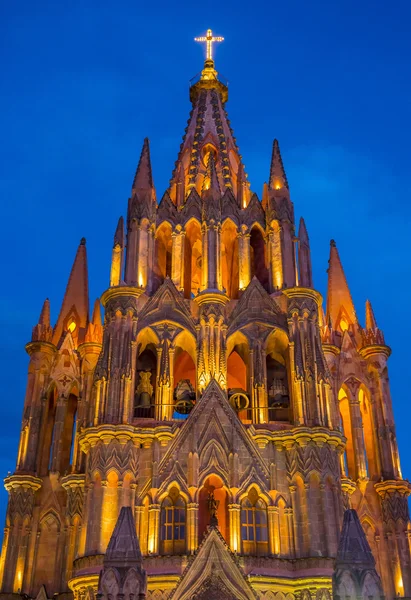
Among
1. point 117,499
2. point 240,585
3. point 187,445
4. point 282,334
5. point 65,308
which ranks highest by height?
point 65,308

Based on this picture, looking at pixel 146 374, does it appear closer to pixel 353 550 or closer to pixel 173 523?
pixel 173 523

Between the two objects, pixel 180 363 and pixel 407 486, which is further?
pixel 180 363

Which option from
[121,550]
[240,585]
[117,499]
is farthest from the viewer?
[117,499]

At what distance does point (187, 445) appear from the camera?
3141 cm

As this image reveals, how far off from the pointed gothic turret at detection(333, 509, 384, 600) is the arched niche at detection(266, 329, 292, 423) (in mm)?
10980

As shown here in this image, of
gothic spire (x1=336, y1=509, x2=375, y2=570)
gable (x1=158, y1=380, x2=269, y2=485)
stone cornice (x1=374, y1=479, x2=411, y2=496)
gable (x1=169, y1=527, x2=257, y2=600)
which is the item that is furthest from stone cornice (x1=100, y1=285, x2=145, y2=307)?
gothic spire (x1=336, y1=509, x2=375, y2=570)

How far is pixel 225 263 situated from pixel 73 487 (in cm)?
1510

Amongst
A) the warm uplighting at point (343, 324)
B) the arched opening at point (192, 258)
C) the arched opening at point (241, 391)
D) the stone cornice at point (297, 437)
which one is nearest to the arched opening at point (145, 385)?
the arched opening at point (241, 391)

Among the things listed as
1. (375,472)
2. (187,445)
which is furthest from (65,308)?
(375,472)

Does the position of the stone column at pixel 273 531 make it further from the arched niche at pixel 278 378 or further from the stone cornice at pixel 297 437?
the arched niche at pixel 278 378

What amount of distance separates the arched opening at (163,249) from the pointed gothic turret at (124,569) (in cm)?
1787

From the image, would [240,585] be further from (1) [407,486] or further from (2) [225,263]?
(2) [225,263]

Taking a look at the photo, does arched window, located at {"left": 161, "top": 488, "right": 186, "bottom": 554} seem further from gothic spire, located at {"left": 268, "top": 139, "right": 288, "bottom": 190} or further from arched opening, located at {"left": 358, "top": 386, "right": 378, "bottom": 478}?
gothic spire, located at {"left": 268, "top": 139, "right": 288, "bottom": 190}

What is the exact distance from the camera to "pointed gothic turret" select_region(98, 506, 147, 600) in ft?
74.5
